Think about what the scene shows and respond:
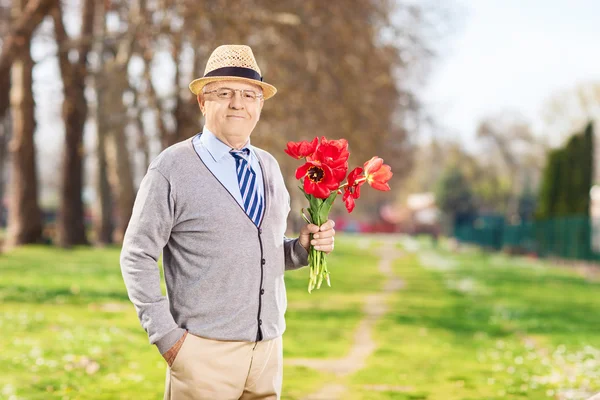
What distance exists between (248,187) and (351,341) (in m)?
8.14

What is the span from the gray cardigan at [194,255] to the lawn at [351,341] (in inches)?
161

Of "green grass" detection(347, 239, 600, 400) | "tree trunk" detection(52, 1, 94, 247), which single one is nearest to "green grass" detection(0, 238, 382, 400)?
"green grass" detection(347, 239, 600, 400)

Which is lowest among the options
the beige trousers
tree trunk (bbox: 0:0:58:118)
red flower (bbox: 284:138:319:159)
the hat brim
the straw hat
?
the beige trousers

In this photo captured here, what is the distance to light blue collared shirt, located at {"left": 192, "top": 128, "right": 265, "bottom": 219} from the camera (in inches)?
161

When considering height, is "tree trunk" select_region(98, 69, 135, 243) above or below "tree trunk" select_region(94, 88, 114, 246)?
above

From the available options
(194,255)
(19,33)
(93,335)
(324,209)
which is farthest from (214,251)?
(19,33)

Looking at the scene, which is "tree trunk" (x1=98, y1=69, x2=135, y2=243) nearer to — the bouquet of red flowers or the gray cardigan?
the bouquet of red flowers

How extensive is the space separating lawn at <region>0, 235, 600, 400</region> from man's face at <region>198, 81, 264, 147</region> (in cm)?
428

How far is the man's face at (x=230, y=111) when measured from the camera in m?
4.14

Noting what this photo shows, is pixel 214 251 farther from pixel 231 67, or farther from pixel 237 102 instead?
pixel 231 67

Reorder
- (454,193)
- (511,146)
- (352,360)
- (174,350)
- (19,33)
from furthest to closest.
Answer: (454,193), (511,146), (19,33), (352,360), (174,350)

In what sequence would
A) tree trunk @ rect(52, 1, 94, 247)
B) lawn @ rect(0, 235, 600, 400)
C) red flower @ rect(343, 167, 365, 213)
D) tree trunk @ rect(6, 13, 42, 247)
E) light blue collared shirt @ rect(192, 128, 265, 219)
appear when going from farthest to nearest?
tree trunk @ rect(52, 1, 94, 247) → tree trunk @ rect(6, 13, 42, 247) → lawn @ rect(0, 235, 600, 400) → red flower @ rect(343, 167, 365, 213) → light blue collared shirt @ rect(192, 128, 265, 219)

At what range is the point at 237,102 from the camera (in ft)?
13.6

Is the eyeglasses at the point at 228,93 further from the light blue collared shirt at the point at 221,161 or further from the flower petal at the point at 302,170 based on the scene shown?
the flower petal at the point at 302,170
